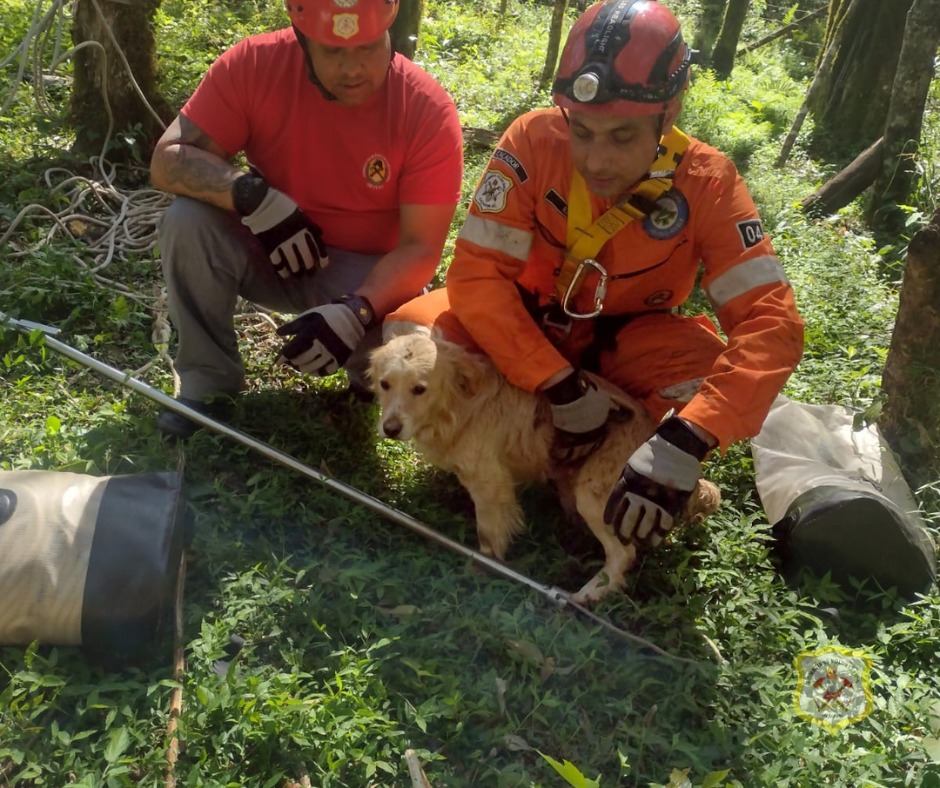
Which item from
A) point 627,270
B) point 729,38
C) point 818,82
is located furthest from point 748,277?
point 729,38

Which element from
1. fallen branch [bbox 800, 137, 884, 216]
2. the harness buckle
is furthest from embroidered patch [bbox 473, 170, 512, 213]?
fallen branch [bbox 800, 137, 884, 216]

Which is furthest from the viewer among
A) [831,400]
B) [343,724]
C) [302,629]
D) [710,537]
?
[831,400]

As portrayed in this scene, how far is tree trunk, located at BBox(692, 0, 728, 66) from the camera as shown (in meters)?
13.2

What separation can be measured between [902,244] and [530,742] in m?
5.53

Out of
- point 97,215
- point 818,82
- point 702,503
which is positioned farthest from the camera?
point 818,82

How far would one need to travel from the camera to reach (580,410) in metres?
3.13

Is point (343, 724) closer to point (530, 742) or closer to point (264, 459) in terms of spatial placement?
point (530, 742)

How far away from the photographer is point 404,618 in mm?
2990

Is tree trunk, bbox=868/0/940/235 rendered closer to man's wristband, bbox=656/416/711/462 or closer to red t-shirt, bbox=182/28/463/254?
red t-shirt, bbox=182/28/463/254

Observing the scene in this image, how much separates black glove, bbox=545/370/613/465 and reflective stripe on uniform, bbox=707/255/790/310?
63cm

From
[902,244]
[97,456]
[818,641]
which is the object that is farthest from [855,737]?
[902,244]

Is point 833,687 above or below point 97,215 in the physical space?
below

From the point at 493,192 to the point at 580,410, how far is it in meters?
0.94

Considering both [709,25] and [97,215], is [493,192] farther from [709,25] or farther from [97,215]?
[709,25]
